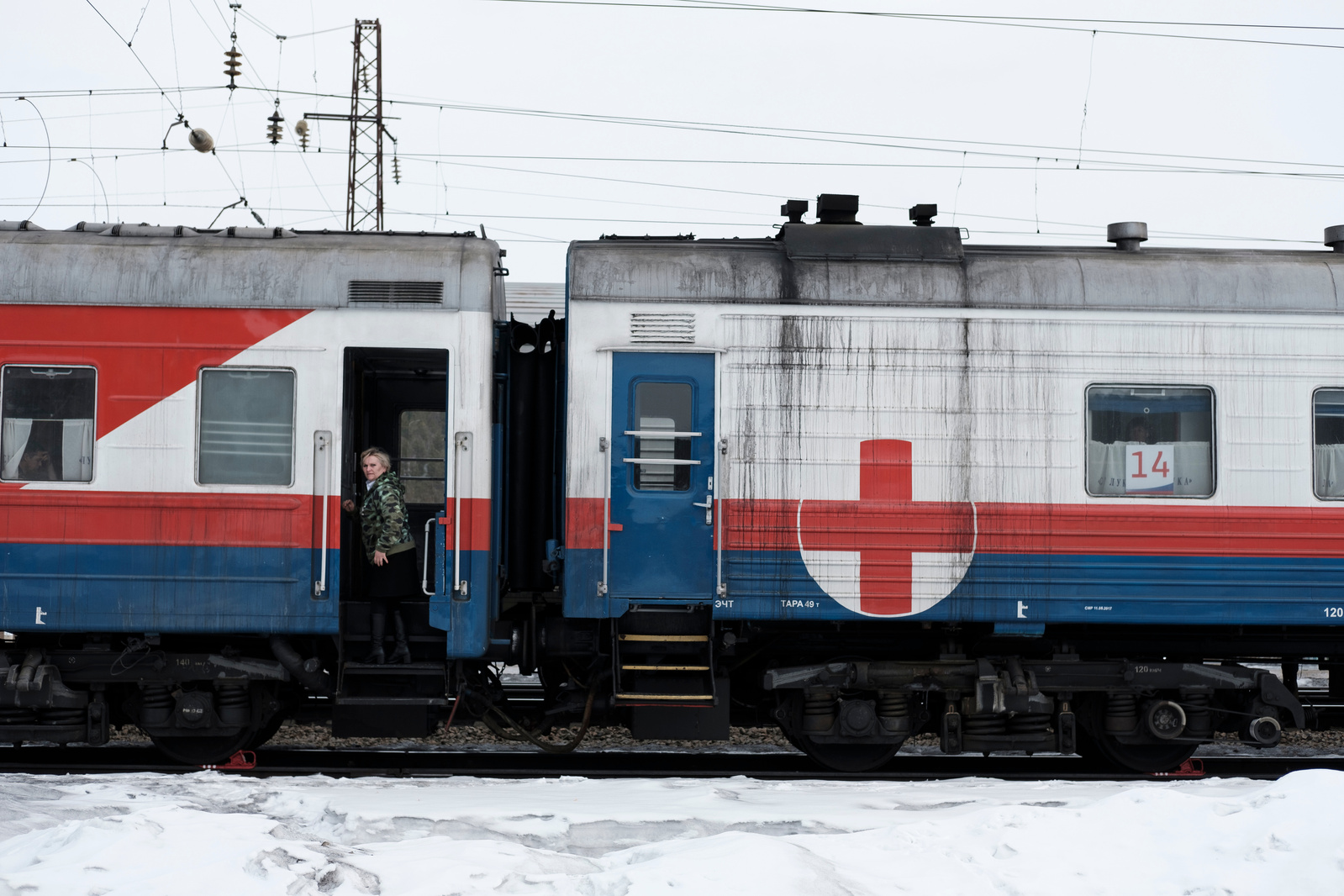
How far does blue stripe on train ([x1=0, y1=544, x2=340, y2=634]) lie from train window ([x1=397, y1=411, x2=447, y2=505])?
1417 millimetres

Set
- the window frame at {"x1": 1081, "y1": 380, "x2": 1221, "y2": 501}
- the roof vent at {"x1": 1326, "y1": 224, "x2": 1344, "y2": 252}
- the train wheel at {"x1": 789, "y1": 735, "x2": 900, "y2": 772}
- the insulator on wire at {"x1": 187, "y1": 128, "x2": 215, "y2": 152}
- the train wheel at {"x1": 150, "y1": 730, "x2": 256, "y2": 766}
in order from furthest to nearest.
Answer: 1. the insulator on wire at {"x1": 187, "y1": 128, "x2": 215, "y2": 152}
2. the roof vent at {"x1": 1326, "y1": 224, "x2": 1344, "y2": 252}
3. the train wheel at {"x1": 789, "y1": 735, "x2": 900, "y2": 772}
4. the train wheel at {"x1": 150, "y1": 730, "x2": 256, "y2": 766}
5. the window frame at {"x1": 1081, "y1": 380, "x2": 1221, "y2": 501}

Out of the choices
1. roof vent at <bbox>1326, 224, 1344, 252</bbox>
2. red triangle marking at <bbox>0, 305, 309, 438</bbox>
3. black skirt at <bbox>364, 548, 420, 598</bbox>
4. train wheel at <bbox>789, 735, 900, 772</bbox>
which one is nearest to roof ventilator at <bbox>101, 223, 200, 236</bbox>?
red triangle marking at <bbox>0, 305, 309, 438</bbox>

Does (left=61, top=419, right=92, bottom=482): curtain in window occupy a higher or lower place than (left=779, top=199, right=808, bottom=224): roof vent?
lower

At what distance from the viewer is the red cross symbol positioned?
26.7ft

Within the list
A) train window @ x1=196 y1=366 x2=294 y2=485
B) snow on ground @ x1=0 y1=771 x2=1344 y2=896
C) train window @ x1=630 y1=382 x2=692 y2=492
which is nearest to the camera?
snow on ground @ x1=0 y1=771 x2=1344 y2=896

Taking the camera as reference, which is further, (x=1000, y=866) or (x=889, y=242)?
(x=889, y=242)

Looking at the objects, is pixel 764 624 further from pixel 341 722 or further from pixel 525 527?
pixel 341 722

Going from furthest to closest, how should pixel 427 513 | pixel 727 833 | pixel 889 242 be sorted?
pixel 427 513
pixel 889 242
pixel 727 833

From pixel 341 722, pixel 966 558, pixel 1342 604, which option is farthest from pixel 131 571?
pixel 1342 604

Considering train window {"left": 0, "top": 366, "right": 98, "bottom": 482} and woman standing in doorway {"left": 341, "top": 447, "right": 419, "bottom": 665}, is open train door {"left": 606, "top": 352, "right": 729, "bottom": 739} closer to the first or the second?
woman standing in doorway {"left": 341, "top": 447, "right": 419, "bottom": 665}

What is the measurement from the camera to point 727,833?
5.64m

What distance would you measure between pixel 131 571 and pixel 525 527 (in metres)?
2.95

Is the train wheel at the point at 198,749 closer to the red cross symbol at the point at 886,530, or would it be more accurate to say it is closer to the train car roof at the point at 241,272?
the train car roof at the point at 241,272

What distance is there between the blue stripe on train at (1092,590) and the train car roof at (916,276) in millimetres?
1984
